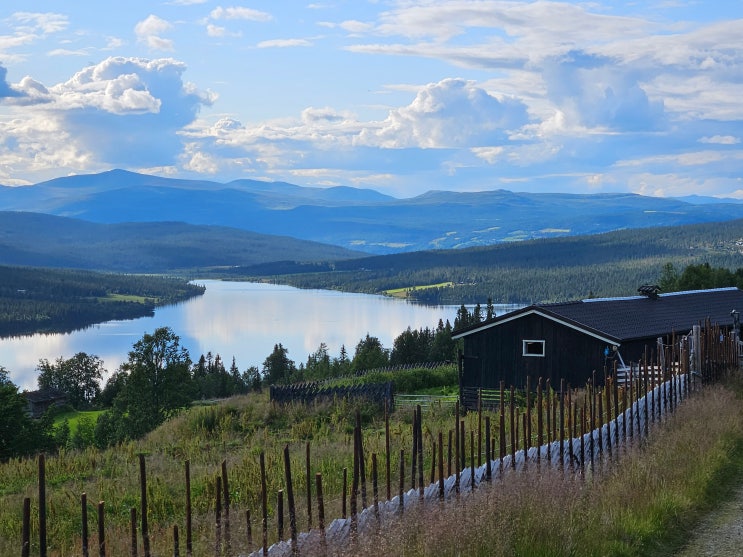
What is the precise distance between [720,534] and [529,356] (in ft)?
74.3

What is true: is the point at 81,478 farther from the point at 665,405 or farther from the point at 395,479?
the point at 665,405

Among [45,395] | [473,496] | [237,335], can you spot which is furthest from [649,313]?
[237,335]

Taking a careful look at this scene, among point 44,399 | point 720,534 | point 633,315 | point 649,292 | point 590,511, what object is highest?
point 649,292

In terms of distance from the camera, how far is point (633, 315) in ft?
108

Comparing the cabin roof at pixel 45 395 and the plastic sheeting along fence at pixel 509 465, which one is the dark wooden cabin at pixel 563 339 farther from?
the cabin roof at pixel 45 395

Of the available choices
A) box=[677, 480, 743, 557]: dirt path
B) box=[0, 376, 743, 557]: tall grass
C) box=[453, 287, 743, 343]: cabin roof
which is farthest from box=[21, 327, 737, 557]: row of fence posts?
box=[453, 287, 743, 343]: cabin roof

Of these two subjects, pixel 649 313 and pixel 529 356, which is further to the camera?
pixel 649 313

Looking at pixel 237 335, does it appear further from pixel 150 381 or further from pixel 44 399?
pixel 150 381

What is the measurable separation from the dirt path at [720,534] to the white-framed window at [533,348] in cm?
2116

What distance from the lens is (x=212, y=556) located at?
25.3 feet

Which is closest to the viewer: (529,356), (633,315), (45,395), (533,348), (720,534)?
(720,534)

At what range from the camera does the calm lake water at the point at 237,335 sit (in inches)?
5039

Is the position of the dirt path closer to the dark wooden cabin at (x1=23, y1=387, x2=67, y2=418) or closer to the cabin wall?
the cabin wall

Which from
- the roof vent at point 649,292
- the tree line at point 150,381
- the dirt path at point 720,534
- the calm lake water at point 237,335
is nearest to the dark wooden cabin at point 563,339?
the roof vent at point 649,292
